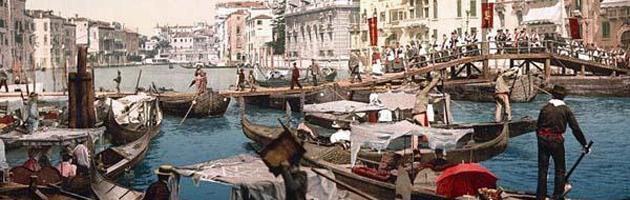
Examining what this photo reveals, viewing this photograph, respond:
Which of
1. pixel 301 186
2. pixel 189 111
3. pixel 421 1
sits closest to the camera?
pixel 301 186

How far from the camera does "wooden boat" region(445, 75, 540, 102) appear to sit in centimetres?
3117

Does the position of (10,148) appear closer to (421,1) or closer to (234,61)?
(421,1)

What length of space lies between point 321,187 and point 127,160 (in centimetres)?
690

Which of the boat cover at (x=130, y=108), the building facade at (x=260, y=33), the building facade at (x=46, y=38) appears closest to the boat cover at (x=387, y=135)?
the boat cover at (x=130, y=108)

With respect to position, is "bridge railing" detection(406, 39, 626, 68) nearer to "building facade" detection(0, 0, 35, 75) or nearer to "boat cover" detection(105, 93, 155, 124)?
"boat cover" detection(105, 93, 155, 124)

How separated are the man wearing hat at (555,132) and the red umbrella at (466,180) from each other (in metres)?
0.89

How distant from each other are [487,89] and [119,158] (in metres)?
19.6

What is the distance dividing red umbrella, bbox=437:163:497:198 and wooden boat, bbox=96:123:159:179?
6.06m

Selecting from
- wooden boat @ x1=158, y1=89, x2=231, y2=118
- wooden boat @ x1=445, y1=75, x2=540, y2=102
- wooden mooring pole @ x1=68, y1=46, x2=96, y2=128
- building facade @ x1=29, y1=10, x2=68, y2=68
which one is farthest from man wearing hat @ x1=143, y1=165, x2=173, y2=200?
building facade @ x1=29, y1=10, x2=68, y2=68

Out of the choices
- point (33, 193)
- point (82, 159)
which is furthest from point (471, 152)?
point (33, 193)

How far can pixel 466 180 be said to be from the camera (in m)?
10.4

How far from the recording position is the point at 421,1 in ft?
175

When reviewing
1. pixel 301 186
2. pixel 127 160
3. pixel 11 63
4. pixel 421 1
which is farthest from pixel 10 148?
pixel 11 63

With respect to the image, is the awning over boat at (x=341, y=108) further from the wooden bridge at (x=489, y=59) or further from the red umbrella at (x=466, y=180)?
the wooden bridge at (x=489, y=59)
